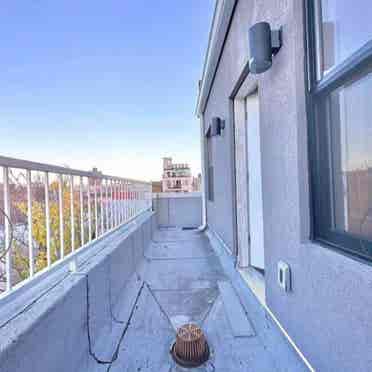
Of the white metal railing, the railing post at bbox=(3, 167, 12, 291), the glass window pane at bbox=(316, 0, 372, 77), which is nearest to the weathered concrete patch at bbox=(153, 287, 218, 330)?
the white metal railing

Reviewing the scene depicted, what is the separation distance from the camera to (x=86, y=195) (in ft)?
7.82

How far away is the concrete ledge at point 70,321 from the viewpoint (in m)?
1.07

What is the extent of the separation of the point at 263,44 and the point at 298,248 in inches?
51.8

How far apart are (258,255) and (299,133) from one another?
1.80 meters

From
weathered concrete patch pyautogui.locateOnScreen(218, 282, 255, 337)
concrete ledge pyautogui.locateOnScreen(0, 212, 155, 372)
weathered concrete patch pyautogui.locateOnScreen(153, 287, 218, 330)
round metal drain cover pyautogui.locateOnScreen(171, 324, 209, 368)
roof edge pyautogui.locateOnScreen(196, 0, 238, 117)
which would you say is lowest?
weathered concrete patch pyautogui.locateOnScreen(153, 287, 218, 330)

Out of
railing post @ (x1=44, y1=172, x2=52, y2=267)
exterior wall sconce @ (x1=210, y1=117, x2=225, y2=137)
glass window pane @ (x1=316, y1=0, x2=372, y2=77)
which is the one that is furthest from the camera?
exterior wall sconce @ (x1=210, y1=117, x2=225, y2=137)

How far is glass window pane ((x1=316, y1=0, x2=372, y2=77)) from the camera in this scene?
0.99 metres

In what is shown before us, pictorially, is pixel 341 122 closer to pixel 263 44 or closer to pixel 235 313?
pixel 263 44

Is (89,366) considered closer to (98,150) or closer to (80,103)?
(80,103)

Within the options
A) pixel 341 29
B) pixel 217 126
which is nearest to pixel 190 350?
pixel 341 29

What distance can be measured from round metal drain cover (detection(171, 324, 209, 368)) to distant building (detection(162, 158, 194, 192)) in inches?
Answer: 309

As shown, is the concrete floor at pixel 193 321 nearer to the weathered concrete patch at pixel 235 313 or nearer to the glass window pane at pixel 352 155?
the weathered concrete patch at pixel 235 313

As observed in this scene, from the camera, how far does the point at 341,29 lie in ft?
3.70

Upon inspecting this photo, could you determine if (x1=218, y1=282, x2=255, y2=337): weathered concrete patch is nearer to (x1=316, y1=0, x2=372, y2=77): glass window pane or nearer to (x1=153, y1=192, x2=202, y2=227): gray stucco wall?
(x1=316, y1=0, x2=372, y2=77): glass window pane
